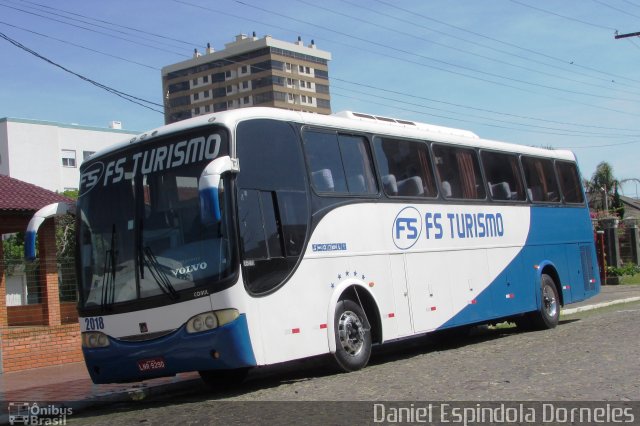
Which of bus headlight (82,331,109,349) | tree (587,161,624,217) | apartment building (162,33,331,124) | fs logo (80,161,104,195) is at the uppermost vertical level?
apartment building (162,33,331,124)

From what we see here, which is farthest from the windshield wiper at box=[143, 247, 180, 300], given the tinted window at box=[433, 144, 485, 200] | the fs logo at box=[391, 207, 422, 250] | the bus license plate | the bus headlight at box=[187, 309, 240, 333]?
the tinted window at box=[433, 144, 485, 200]

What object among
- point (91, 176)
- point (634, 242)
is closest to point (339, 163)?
point (91, 176)

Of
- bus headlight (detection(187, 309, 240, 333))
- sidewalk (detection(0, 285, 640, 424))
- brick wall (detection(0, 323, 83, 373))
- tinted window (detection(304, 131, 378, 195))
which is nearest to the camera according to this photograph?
bus headlight (detection(187, 309, 240, 333))

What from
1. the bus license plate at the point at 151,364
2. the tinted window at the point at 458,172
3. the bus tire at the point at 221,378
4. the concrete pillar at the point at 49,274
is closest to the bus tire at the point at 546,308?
the tinted window at the point at 458,172

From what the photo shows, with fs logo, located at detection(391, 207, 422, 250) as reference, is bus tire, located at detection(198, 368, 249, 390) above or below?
below

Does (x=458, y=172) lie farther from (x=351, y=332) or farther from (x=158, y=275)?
(x=158, y=275)

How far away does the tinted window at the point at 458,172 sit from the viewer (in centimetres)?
1407

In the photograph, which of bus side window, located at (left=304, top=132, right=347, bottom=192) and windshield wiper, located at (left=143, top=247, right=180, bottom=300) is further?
bus side window, located at (left=304, top=132, right=347, bottom=192)

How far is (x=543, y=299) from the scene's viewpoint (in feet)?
54.1

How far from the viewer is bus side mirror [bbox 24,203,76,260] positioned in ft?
34.3

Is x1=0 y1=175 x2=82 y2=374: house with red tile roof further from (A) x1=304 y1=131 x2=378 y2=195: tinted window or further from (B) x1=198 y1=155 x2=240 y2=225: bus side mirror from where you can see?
(B) x1=198 y1=155 x2=240 y2=225: bus side mirror

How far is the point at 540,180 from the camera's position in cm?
1714

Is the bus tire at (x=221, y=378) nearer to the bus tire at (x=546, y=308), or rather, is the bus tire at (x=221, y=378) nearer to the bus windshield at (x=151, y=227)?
the bus windshield at (x=151, y=227)

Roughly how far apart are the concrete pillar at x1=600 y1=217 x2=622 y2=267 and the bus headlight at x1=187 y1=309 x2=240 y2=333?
28.4 metres
